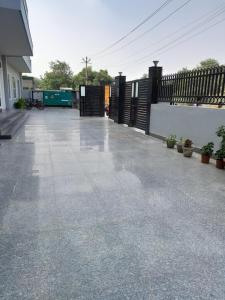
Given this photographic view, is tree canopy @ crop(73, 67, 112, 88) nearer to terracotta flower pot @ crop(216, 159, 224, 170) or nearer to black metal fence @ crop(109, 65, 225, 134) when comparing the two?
black metal fence @ crop(109, 65, 225, 134)

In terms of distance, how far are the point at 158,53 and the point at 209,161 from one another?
2346 centimetres

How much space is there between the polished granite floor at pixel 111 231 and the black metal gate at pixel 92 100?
9.17m

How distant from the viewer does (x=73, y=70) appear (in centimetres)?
5181

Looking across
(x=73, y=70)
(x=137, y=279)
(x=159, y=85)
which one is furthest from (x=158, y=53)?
(x=73, y=70)

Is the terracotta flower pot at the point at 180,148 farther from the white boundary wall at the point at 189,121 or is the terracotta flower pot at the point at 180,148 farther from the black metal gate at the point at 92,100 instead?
the black metal gate at the point at 92,100

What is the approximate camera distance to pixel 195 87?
520cm

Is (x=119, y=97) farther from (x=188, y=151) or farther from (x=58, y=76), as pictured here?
(x=58, y=76)

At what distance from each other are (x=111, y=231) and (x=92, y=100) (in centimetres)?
1147

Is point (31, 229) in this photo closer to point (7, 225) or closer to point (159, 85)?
point (7, 225)

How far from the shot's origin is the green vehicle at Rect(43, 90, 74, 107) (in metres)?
20.7

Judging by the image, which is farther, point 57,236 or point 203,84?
point 203,84

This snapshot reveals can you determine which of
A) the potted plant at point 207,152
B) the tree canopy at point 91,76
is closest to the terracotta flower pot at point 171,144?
the potted plant at point 207,152

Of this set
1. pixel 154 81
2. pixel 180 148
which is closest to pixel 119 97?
pixel 154 81

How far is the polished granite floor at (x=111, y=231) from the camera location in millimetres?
1447
